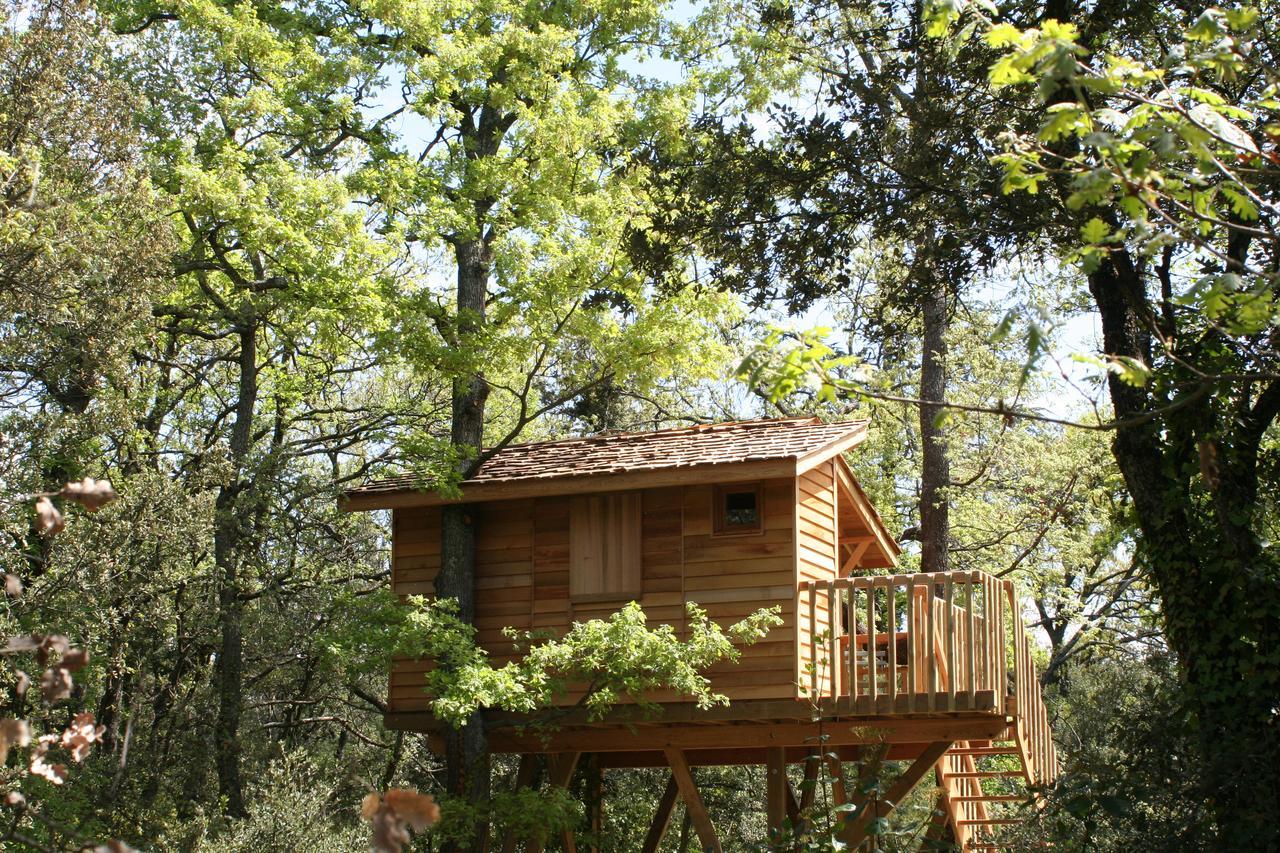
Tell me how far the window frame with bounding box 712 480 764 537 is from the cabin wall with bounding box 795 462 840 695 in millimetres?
413

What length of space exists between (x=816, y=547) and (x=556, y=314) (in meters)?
3.93

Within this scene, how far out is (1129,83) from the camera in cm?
561

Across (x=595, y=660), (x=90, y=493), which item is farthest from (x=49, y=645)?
(x=595, y=660)

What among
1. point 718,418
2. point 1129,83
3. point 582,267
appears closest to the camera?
point 1129,83

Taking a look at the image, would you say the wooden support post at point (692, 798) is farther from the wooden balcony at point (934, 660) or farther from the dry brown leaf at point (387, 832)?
the dry brown leaf at point (387, 832)

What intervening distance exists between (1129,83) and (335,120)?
1351cm

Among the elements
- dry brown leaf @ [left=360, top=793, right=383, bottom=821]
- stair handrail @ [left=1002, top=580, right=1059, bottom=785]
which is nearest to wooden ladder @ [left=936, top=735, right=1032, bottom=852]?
stair handrail @ [left=1002, top=580, right=1059, bottom=785]

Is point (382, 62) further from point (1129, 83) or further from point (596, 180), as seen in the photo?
point (1129, 83)

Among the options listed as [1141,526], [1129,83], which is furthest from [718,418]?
[1129,83]

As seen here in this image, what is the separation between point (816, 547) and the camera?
48.5 feet

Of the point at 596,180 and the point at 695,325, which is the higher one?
the point at 596,180

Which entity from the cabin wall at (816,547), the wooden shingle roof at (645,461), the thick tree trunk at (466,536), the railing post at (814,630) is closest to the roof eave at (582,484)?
the wooden shingle roof at (645,461)

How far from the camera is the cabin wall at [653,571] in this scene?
13.8 m

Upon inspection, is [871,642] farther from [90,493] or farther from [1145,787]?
[90,493]
